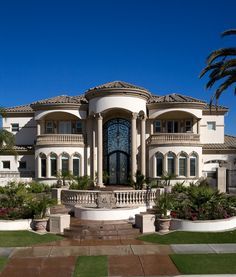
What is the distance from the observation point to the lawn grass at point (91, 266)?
10367 mm

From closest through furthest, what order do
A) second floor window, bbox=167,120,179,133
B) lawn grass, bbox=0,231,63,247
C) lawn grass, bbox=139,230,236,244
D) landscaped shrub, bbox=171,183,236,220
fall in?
lawn grass, bbox=0,231,63,247 → lawn grass, bbox=139,230,236,244 → landscaped shrub, bbox=171,183,236,220 → second floor window, bbox=167,120,179,133

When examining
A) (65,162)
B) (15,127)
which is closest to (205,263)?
(65,162)

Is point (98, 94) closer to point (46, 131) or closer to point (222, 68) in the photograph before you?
point (46, 131)

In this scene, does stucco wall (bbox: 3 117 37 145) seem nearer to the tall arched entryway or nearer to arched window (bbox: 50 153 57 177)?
arched window (bbox: 50 153 57 177)

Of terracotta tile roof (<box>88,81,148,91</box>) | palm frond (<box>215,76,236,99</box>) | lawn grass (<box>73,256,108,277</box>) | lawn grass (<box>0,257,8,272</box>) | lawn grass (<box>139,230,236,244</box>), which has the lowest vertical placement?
lawn grass (<box>139,230,236,244</box>)

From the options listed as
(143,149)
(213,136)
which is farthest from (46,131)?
(213,136)

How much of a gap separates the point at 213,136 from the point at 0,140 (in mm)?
21833

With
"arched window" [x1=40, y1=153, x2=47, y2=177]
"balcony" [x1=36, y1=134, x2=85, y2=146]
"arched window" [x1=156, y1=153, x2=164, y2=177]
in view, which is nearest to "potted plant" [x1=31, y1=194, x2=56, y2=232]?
"balcony" [x1=36, y1=134, x2=85, y2=146]

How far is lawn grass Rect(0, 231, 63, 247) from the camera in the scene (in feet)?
46.8

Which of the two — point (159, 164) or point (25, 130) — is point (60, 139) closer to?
point (25, 130)

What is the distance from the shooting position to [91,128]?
107ft

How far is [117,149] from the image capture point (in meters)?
34.4

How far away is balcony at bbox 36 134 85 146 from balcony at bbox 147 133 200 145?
7340 mm

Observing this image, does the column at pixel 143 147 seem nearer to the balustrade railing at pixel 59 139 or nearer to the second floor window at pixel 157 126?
the second floor window at pixel 157 126
